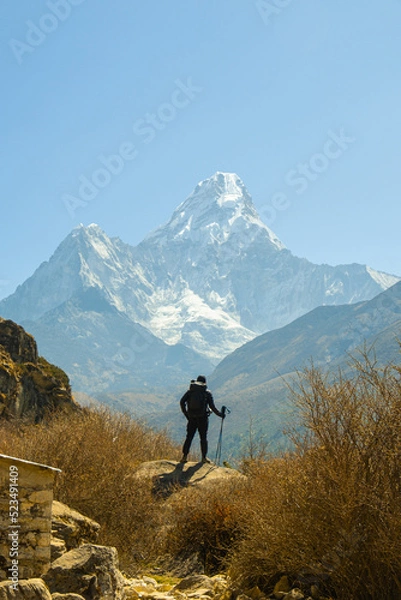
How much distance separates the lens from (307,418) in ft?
28.9

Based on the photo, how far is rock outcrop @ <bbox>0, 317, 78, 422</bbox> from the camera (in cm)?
3119

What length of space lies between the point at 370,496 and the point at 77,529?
424cm

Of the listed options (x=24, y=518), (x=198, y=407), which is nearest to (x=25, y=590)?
(x=24, y=518)

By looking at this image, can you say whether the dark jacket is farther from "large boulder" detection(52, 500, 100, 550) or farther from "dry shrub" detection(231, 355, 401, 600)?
"dry shrub" detection(231, 355, 401, 600)

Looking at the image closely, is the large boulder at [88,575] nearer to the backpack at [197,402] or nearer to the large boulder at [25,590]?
the large boulder at [25,590]

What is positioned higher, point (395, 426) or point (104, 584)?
point (395, 426)

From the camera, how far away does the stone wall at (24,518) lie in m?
6.92

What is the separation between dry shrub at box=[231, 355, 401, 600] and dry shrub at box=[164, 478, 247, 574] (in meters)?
2.23

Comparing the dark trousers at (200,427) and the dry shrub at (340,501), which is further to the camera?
the dark trousers at (200,427)

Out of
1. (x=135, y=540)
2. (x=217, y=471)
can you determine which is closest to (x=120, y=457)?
(x=135, y=540)

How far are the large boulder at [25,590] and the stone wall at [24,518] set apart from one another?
0.29ft

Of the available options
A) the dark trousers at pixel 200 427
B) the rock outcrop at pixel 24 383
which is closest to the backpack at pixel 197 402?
the dark trousers at pixel 200 427

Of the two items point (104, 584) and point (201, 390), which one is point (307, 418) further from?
point (201, 390)

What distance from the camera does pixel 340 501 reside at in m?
7.60
